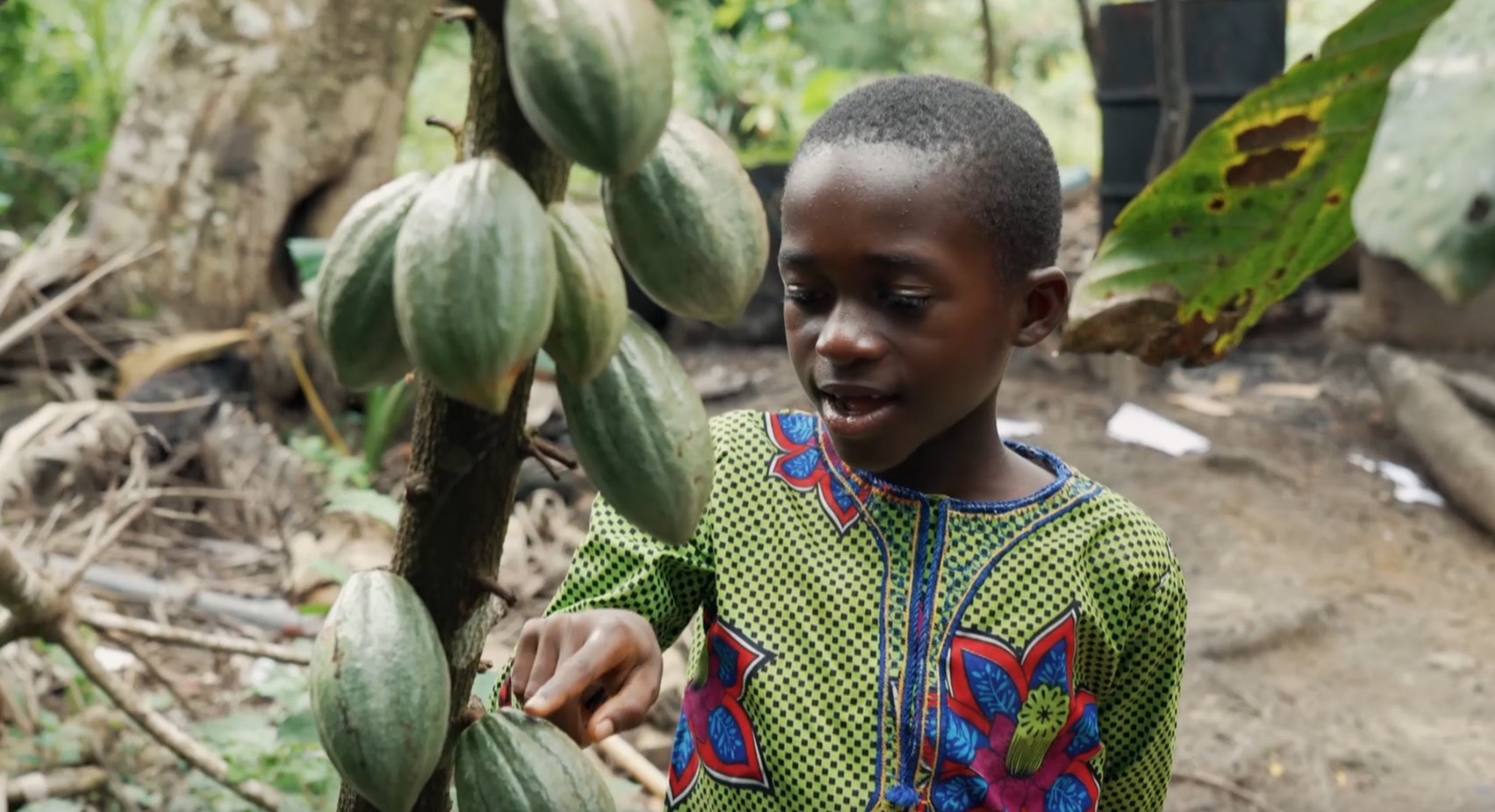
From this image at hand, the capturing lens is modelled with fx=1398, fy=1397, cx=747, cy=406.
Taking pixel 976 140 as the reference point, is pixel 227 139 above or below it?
below

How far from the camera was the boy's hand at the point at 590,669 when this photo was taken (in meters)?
0.90

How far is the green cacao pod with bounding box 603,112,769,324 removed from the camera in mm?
609

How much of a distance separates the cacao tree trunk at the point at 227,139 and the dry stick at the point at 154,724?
2920mm

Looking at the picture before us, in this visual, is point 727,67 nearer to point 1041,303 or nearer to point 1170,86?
point 1170,86

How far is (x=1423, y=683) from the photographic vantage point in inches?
133

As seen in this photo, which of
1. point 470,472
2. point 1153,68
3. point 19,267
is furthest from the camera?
point 1153,68

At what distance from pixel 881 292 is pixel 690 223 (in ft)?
2.05

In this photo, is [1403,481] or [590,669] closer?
[590,669]

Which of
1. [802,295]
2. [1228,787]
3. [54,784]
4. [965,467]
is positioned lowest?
[1228,787]

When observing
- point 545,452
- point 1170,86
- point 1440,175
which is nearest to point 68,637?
point 545,452

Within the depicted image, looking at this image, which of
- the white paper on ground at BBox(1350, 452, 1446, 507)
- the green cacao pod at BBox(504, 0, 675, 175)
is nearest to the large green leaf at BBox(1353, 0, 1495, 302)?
the green cacao pod at BBox(504, 0, 675, 175)

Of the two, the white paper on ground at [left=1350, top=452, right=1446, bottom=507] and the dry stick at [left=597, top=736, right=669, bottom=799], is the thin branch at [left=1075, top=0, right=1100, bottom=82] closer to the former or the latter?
the white paper on ground at [left=1350, top=452, right=1446, bottom=507]

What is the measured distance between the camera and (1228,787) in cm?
281

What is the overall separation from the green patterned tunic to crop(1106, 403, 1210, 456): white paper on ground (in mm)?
3424
